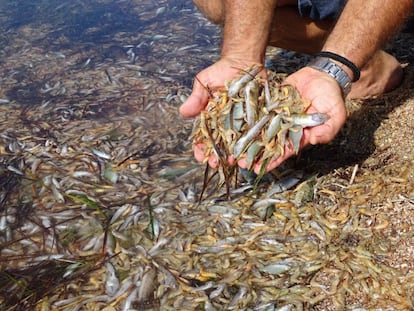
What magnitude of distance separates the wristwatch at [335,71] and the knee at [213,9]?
1.40 meters

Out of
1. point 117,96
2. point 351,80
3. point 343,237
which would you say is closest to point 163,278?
point 343,237

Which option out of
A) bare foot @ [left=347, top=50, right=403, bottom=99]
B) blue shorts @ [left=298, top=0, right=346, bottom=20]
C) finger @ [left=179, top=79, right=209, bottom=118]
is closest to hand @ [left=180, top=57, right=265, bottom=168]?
finger @ [left=179, top=79, right=209, bottom=118]

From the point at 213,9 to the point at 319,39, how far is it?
2.86 ft

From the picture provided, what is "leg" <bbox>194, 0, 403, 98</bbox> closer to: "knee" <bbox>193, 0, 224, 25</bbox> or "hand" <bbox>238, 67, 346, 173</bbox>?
"knee" <bbox>193, 0, 224, 25</bbox>

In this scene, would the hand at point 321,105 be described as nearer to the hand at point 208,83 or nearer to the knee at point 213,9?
the hand at point 208,83

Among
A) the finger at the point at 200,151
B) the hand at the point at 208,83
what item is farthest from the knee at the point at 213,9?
the finger at the point at 200,151

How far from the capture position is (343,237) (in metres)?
2.99

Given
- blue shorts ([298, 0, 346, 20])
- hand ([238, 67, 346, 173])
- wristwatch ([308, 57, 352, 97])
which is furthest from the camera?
blue shorts ([298, 0, 346, 20])

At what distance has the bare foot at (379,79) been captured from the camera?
13.2ft

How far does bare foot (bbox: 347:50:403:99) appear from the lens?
4020 millimetres

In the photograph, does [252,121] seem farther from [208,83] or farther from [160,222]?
[160,222]

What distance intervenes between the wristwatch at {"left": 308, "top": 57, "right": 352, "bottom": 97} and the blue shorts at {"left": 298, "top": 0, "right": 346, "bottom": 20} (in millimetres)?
954

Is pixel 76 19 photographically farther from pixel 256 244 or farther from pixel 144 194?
pixel 256 244

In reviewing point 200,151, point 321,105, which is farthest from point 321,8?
point 200,151
